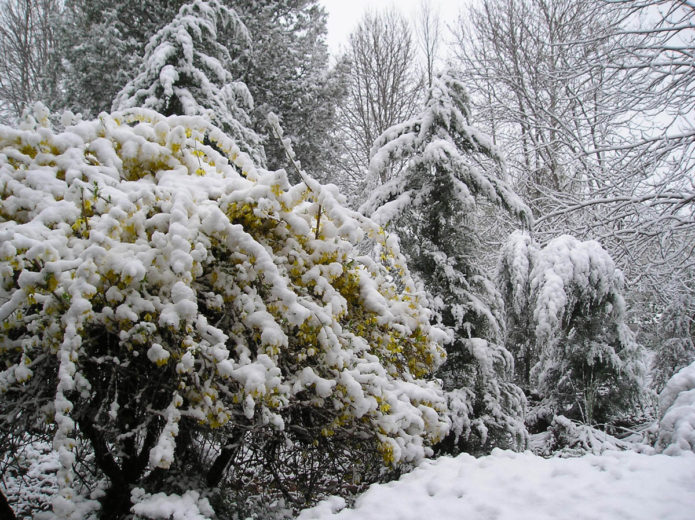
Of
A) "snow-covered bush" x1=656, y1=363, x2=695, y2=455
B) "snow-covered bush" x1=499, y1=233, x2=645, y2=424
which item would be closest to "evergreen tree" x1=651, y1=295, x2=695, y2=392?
"snow-covered bush" x1=499, y1=233, x2=645, y2=424

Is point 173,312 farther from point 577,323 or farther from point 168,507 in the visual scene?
point 577,323

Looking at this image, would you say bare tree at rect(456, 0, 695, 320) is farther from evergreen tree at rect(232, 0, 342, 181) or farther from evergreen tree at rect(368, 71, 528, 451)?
evergreen tree at rect(232, 0, 342, 181)

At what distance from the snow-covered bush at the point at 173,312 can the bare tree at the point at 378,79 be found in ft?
40.1

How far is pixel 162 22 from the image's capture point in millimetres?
8828

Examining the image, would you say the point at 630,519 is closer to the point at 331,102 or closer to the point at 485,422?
the point at 485,422

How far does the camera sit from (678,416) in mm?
2773

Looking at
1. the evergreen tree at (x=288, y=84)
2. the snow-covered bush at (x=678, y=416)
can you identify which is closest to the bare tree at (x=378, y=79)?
the evergreen tree at (x=288, y=84)

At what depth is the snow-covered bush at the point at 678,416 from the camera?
263cm

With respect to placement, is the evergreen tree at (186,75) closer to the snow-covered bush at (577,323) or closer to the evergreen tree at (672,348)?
the snow-covered bush at (577,323)

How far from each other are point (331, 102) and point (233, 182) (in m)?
9.52

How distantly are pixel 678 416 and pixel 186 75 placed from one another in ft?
23.5

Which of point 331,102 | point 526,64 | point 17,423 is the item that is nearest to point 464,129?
point 17,423

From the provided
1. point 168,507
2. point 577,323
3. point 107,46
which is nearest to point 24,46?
point 107,46

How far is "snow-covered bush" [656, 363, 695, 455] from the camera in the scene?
2.63 meters
